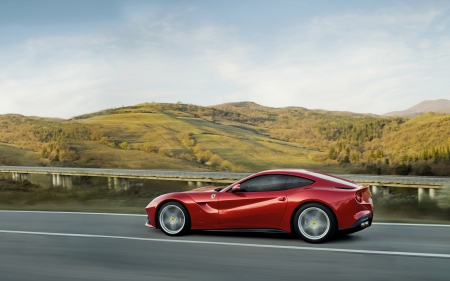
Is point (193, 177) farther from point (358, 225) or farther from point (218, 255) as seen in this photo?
point (218, 255)

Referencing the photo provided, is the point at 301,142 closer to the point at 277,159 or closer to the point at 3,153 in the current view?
the point at 277,159

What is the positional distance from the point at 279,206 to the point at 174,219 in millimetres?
1926

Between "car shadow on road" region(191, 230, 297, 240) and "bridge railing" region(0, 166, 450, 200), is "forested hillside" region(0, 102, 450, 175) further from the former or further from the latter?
"car shadow on road" region(191, 230, 297, 240)

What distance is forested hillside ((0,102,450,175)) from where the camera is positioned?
75.1m

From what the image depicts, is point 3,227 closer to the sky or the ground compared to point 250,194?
closer to the ground

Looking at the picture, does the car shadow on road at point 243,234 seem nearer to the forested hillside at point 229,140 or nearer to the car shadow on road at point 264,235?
the car shadow on road at point 264,235

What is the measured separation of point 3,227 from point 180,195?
419 cm

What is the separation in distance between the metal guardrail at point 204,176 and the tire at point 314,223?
121 feet

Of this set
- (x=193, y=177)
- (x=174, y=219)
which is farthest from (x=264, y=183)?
(x=193, y=177)

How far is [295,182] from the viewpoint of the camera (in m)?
8.41

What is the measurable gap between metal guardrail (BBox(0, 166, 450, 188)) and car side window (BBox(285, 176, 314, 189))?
36714mm

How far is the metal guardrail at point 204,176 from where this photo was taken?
4436 cm

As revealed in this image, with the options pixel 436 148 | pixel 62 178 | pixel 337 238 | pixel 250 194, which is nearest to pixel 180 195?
pixel 250 194

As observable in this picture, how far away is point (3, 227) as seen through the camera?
35.3 ft
